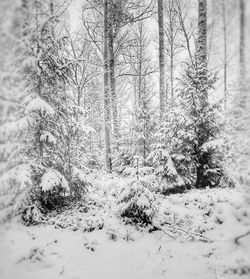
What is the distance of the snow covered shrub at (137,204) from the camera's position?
15.6 ft

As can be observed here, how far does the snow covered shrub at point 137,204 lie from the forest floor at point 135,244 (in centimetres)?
21

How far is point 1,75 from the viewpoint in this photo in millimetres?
2025

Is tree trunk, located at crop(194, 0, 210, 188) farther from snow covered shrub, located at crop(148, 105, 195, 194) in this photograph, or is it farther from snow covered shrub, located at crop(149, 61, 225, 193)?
snow covered shrub, located at crop(148, 105, 195, 194)

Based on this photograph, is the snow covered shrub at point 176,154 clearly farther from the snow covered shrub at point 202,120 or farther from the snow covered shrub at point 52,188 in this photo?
the snow covered shrub at point 52,188

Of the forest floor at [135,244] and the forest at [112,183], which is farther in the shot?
the forest floor at [135,244]

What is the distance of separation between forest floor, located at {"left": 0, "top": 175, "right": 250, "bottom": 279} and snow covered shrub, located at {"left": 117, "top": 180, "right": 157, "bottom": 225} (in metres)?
0.21

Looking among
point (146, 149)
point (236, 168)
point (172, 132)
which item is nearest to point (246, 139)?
point (236, 168)

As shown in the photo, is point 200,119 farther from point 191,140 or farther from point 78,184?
A: point 78,184

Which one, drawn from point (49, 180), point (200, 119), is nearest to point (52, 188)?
point (49, 180)

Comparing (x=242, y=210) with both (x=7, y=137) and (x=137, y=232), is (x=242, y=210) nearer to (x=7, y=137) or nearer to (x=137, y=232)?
(x=137, y=232)

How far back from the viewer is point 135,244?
4293mm

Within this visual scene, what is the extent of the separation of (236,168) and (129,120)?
26.4 ft

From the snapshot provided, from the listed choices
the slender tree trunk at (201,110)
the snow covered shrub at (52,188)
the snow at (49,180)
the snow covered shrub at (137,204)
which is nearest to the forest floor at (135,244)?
the snow covered shrub at (137,204)

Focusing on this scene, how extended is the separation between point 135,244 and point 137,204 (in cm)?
80
